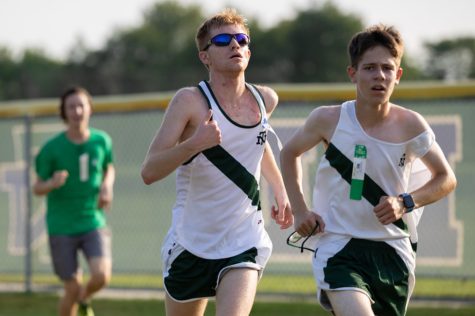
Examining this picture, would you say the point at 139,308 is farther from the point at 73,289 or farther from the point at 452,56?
the point at 452,56

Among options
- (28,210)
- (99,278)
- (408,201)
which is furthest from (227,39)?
(28,210)

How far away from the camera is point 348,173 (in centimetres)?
646

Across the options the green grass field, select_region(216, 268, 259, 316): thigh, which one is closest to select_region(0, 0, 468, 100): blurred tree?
the green grass field

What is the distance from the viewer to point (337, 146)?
650 centimetres

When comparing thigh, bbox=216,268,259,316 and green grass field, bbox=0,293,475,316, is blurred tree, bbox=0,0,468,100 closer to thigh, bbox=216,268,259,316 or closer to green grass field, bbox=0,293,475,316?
green grass field, bbox=0,293,475,316

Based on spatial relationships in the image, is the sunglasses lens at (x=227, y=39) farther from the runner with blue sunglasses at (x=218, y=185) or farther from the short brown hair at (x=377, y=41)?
the short brown hair at (x=377, y=41)

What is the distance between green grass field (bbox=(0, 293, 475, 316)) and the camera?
11734 millimetres

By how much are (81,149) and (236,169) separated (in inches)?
181

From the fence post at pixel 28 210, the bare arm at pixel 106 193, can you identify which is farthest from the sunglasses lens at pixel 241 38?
the fence post at pixel 28 210

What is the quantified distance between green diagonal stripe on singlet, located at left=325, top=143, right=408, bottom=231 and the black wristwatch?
171mm

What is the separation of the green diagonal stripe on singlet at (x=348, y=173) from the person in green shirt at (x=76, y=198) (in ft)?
14.5

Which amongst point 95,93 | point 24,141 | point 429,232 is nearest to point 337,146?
point 429,232

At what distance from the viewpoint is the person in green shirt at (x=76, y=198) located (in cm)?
1055

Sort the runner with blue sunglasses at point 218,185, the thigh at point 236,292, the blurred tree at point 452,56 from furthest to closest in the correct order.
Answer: the blurred tree at point 452,56 < the runner with blue sunglasses at point 218,185 < the thigh at point 236,292
